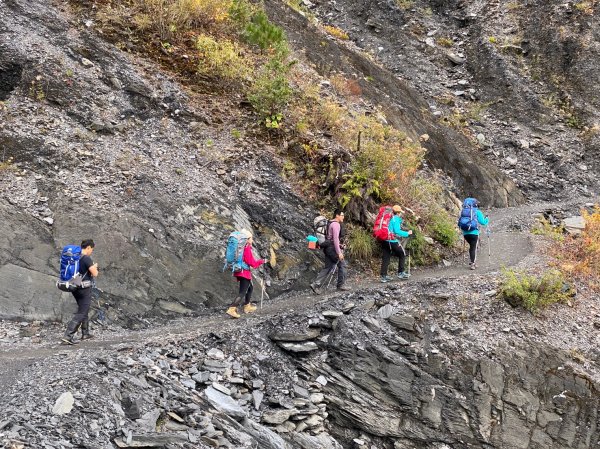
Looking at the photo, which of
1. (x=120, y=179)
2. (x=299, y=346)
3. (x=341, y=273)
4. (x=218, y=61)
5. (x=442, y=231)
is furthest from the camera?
(x=218, y=61)

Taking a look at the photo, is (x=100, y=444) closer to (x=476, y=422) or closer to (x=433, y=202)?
(x=476, y=422)

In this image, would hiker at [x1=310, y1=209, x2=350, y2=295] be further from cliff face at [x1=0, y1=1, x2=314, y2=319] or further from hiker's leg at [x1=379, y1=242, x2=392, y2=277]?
hiker's leg at [x1=379, y1=242, x2=392, y2=277]

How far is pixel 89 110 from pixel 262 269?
528 centimetres

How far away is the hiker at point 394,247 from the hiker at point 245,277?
119 inches

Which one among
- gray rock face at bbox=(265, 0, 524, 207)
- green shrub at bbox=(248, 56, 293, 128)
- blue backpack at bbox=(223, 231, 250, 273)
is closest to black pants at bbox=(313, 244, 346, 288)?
blue backpack at bbox=(223, 231, 250, 273)

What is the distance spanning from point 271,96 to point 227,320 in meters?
6.01

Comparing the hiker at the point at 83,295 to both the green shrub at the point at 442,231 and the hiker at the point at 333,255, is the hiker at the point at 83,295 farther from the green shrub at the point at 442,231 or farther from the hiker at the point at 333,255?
the green shrub at the point at 442,231

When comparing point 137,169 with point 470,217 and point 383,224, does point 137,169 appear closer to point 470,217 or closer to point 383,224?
point 383,224

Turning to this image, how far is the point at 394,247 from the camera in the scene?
11.0 meters

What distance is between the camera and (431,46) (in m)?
25.0

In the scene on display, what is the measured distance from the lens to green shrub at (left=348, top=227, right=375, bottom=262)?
37.9 ft

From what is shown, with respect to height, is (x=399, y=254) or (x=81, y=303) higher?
(x=399, y=254)

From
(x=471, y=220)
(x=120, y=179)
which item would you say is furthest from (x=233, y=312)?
(x=471, y=220)

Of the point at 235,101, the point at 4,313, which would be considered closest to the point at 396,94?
the point at 235,101
